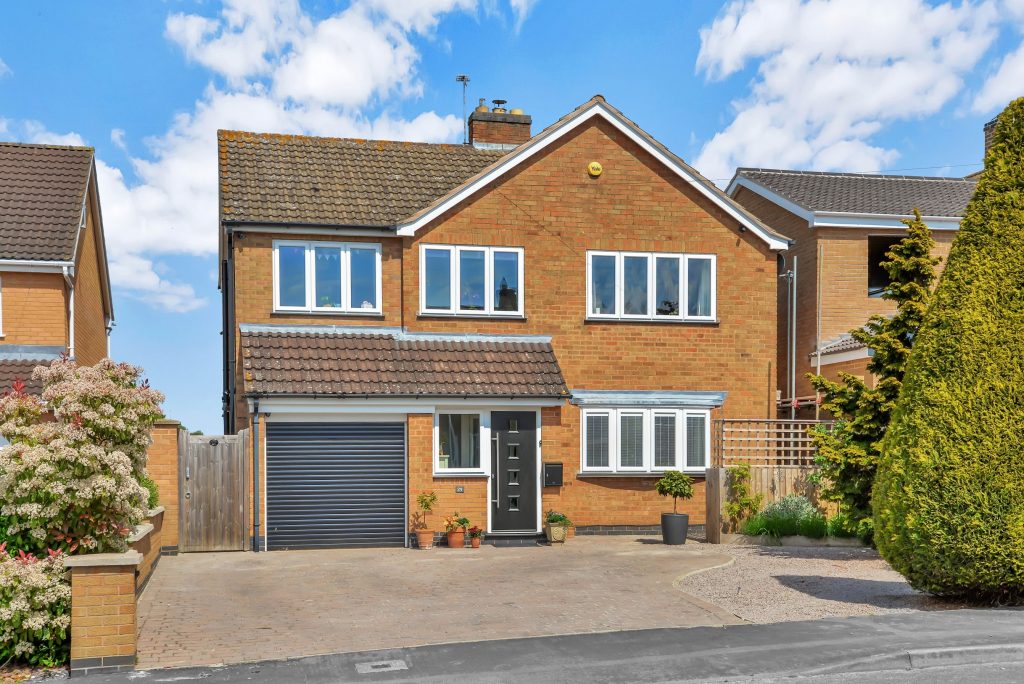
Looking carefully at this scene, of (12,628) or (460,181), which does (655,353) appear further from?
(12,628)

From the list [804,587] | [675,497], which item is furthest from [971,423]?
[675,497]

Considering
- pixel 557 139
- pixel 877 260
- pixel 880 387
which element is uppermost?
pixel 557 139

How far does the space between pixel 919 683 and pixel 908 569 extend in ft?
9.89

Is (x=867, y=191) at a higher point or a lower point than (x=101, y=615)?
higher

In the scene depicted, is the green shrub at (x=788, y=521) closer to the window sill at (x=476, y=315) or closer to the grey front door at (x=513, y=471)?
the grey front door at (x=513, y=471)

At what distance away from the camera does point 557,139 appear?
20.5 meters

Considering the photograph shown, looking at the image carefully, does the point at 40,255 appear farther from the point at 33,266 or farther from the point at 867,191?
the point at 867,191

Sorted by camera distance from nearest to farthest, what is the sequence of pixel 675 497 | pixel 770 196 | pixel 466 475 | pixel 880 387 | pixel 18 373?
pixel 880 387 < pixel 466 475 < pixel 675 497 < pixel 18 373 < pixel 770 196

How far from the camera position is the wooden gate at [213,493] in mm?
17578

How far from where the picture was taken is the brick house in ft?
81.1

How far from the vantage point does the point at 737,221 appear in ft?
69.4

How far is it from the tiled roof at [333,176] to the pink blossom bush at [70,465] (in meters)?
9.22

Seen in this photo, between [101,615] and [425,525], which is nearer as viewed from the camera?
[101,615]

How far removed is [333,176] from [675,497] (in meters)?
9.63
